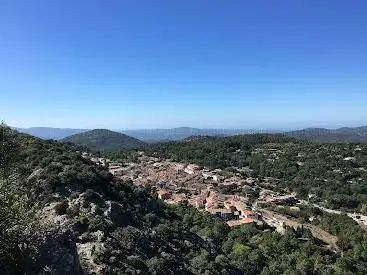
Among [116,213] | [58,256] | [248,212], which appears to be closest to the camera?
[58,256]

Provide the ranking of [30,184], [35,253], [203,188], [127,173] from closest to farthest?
[35,253], [30,184], [203,188], [127,173]

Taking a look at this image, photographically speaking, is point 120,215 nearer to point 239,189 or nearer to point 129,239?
point 129,239

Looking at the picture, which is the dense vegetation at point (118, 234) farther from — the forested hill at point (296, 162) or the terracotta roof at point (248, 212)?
the forested hill at point (296, 162)

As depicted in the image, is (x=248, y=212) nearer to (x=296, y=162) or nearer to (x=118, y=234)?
(x=118, y=234)

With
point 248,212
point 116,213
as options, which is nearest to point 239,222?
point 248,212

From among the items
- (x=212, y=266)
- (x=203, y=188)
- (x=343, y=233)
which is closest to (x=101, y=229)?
(x=212, y=266)

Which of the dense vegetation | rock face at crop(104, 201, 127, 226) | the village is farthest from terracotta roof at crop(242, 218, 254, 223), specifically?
rock face at crop(104, 201, 127, 226)

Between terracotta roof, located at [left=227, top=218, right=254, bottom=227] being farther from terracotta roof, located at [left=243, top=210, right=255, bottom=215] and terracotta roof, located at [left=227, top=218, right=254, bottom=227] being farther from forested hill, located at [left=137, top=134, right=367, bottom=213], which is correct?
forested hill, located at [left=137, top=134, right=367, bottom=213]
